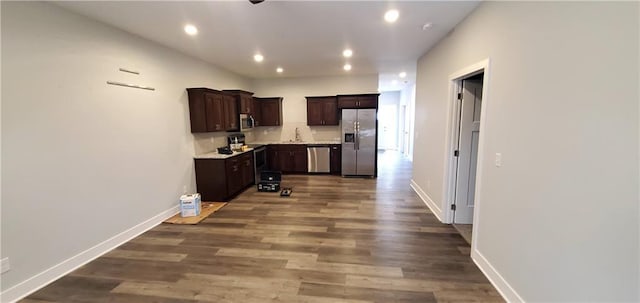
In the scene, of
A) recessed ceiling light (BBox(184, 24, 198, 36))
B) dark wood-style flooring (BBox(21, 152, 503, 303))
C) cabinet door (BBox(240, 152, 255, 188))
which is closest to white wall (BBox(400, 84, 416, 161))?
dark wood-style flooring (BBox(21, 152, 503, 303))

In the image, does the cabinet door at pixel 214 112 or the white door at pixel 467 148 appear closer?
the white door at pixel 467 148

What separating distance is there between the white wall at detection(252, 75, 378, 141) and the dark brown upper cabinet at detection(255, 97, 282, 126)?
0.24 metres

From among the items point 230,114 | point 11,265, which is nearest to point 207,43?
point 230,114

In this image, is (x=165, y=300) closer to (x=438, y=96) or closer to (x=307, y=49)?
(x=307, y=49)

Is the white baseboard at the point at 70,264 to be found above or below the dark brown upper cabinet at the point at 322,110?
below

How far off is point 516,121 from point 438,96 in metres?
1.95

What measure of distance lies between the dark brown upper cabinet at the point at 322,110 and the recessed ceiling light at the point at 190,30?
3.76 m

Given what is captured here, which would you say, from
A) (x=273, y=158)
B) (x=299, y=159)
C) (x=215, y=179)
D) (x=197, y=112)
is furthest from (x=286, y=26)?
(x=273, y=158)

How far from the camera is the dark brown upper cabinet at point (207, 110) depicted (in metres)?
4.36

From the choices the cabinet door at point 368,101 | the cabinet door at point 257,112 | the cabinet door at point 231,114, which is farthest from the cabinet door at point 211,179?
the cabinet door at point 368,101

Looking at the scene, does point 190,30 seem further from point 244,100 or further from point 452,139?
point 452,139

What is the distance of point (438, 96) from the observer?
3811 millimetres

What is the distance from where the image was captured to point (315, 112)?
Answer: 6844 millimetres

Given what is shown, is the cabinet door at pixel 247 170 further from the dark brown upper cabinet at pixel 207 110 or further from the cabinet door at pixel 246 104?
the cabinet door at pixel 246 104
